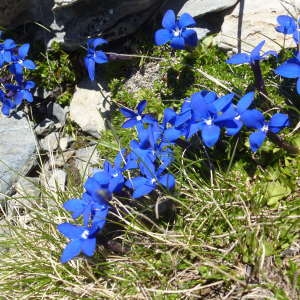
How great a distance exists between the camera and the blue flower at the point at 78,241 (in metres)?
3.18

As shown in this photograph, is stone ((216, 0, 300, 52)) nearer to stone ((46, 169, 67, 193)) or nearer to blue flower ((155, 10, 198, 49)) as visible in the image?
blue flower ((155, 10, 198, 49))

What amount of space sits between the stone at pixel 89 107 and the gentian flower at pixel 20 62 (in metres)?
0.44

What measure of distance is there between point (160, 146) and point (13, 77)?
1.95m

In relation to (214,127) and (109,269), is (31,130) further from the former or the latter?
(214,127)

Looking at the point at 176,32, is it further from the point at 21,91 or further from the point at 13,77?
the point at 13,77

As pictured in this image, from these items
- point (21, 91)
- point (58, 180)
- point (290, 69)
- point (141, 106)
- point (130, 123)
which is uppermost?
point (290, 69)

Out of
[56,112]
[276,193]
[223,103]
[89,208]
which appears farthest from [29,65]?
[276,193]

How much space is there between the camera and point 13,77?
16.0ft

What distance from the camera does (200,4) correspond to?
164 inches

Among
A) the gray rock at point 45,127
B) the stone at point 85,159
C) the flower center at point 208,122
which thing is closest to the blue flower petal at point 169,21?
the flower center at point 208,122

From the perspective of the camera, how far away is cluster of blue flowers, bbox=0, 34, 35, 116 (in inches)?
178

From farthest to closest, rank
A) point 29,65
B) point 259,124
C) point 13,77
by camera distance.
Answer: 1. point 13,77
2. point 29,65
3. point 259,124

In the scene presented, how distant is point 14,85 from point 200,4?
63.7 inches

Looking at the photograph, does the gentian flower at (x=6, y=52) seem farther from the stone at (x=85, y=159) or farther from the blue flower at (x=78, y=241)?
the blue flower at (x=78, y=241)
